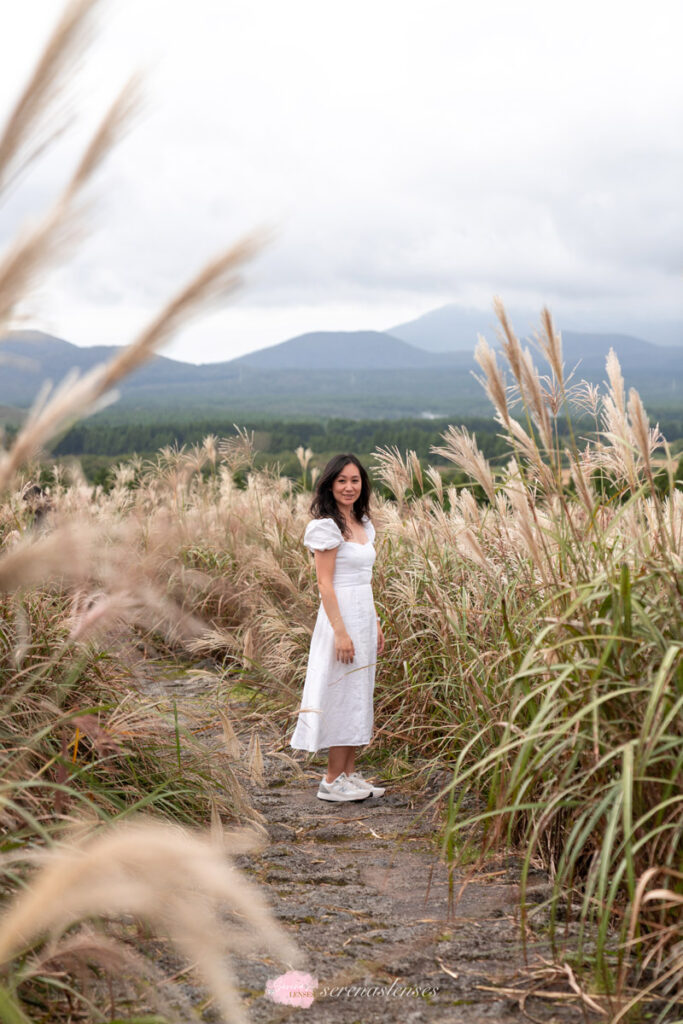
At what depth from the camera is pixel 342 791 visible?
14.0ft

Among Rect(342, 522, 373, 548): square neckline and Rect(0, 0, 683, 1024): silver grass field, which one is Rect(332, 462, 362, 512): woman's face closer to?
Rect(342, 522, 373, 548): square neckline

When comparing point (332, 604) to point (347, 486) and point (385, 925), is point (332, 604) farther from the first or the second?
point (385, 925)

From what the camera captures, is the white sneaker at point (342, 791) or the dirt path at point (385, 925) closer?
the dirt path at point (385, 925)

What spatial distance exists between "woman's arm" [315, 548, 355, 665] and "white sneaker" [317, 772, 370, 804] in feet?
1.93

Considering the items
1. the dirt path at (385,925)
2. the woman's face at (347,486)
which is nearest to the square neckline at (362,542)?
the woman's face at (347,486)

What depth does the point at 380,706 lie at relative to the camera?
488 centimetres

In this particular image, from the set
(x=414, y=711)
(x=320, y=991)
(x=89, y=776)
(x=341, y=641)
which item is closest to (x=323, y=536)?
(x=341, y=641)

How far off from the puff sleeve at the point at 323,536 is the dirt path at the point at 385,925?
102cm

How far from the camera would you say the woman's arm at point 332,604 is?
4.43 m

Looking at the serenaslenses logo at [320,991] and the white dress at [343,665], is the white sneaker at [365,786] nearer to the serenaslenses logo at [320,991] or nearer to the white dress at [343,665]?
→ the white dress at [343,665]

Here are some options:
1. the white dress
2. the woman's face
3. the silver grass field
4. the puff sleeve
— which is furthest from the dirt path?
the woman's face

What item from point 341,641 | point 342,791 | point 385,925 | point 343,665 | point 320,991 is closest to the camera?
point 320,991

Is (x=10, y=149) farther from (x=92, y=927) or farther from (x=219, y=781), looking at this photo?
(x=219, y=781)

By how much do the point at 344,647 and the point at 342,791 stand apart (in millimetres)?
698
